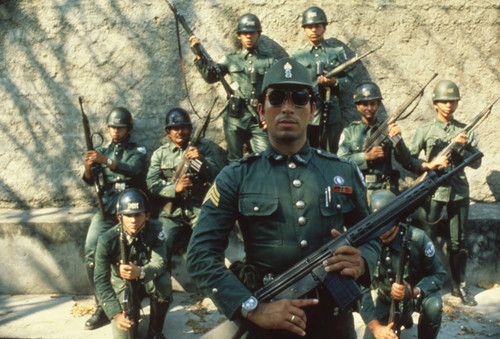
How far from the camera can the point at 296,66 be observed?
235 cm

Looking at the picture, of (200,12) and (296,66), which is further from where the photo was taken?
(200,12)

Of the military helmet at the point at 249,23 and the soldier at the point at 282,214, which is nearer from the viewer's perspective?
the soldier at the point at 282,214

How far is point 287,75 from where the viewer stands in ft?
7.54

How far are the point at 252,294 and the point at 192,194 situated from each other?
3897 millimetres

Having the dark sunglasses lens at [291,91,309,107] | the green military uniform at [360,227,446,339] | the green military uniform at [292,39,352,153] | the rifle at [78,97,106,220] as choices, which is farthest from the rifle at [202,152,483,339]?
the green military uniform at [292,39,352,153]

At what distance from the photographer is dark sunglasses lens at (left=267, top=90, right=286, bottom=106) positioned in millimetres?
2289

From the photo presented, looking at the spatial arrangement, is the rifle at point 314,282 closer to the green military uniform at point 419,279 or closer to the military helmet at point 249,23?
the green military uniform at point 419,279

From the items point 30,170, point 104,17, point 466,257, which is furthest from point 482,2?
point 30,170

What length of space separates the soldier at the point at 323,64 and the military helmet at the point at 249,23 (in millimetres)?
589

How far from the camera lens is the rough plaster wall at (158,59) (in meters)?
6.55

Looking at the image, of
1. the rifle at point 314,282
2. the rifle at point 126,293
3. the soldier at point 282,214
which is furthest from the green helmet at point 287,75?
the rifle at point 126,293

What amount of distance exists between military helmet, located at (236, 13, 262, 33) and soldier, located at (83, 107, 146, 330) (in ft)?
5.91

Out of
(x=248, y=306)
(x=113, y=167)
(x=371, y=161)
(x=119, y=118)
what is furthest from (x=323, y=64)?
(x=248, y=306)

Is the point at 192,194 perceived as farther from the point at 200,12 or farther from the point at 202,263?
the point at 202,263
